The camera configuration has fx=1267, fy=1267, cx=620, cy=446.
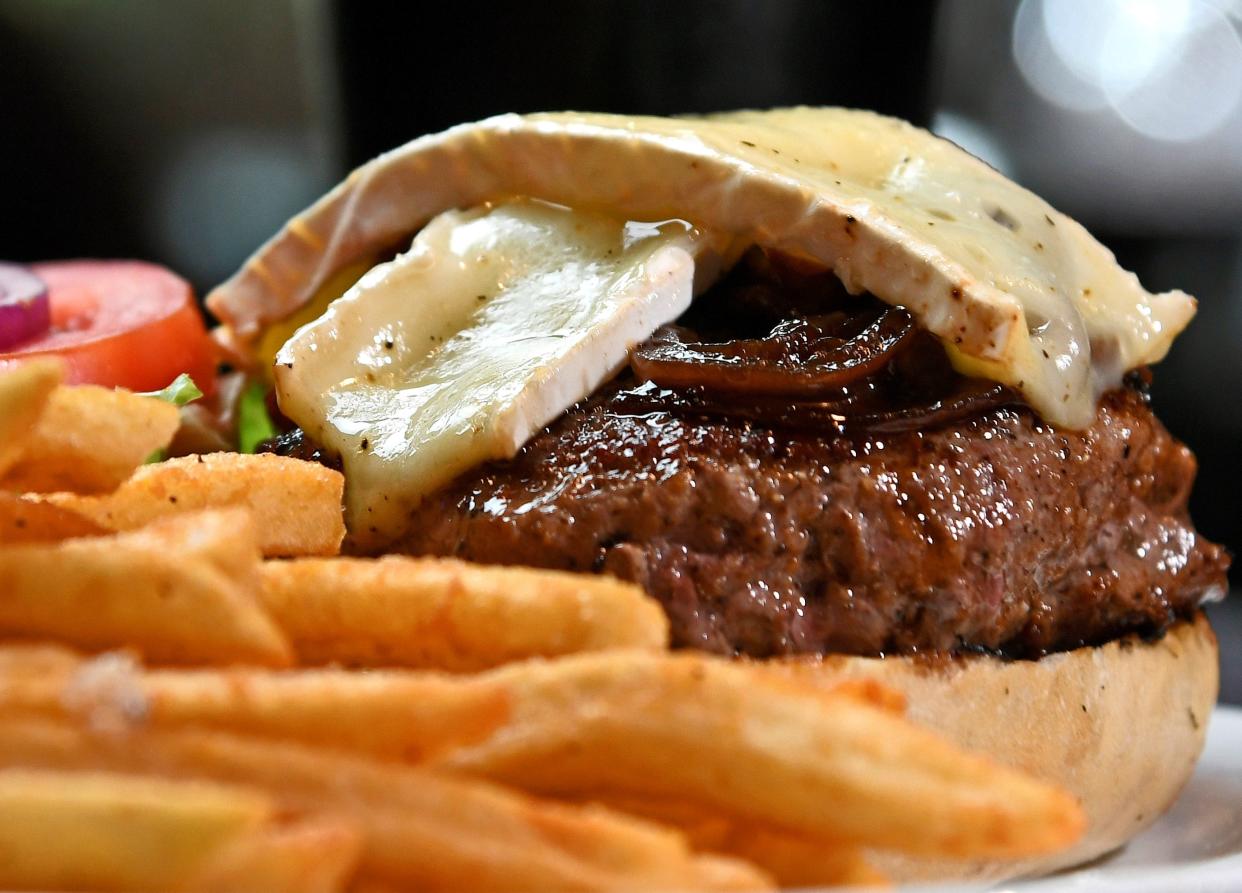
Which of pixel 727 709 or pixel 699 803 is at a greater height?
pixel 727 709

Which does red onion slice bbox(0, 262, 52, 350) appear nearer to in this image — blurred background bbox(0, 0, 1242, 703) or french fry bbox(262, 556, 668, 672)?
french fry bbox(262, 556, 668, 672)

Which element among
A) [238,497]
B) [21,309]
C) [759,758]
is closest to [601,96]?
[21,309]

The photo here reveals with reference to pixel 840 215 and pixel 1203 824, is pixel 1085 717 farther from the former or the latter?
pixel 840 215

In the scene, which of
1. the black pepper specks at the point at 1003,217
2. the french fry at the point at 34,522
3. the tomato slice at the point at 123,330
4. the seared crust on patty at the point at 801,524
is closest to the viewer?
the french fry at the point at 34,522

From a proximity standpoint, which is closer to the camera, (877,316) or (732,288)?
(877,316)

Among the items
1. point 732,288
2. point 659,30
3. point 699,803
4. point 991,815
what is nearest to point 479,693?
point 699,803

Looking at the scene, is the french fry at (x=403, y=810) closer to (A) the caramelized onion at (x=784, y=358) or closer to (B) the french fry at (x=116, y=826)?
(B) the french fry at (x=116, y=826)

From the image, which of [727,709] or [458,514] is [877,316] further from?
[727,709]

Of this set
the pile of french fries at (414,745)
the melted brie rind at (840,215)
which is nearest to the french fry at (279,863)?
the pile of french fries at (414,745)
